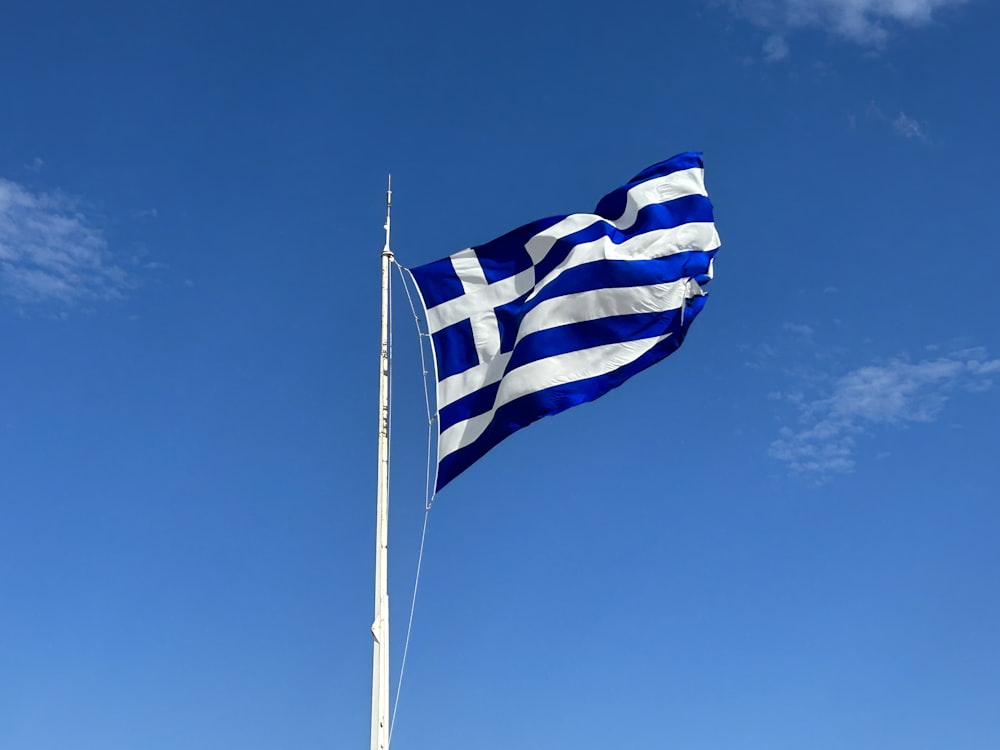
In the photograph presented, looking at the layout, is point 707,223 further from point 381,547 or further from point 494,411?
point 381,547

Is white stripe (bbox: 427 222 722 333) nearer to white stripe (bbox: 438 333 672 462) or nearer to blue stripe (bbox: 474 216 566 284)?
blue stripe (bbox: 474 216 566 284)

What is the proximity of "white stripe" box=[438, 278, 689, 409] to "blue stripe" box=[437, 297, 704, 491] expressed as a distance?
2.41ft

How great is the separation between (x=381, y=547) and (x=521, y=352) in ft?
15.5

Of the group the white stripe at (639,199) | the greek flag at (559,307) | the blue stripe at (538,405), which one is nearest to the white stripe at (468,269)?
the greek flag at (559,307)

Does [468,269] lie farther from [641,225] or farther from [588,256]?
[641,225]

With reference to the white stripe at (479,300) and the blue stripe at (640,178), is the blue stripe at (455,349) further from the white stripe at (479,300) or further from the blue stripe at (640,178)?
the blue stripe at (640,178)

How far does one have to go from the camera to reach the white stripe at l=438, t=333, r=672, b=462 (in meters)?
20.4

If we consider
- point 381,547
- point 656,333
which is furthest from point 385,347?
point 656,333

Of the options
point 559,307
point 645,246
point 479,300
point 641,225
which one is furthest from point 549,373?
point 641,225

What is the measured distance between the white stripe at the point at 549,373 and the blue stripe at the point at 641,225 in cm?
187

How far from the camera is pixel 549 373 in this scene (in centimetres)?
2097

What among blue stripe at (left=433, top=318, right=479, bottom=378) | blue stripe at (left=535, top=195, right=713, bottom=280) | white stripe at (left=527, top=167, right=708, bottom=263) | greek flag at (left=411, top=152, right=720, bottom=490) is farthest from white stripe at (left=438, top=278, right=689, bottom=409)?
white stripe at (left=527, top=167, right=708, bottom=263)

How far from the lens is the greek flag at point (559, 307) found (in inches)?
819

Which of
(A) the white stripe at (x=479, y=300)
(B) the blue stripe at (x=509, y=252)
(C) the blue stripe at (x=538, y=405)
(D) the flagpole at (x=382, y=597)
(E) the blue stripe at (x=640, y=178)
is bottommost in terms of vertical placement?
(D) the flagpole at (x=382, y=597)
